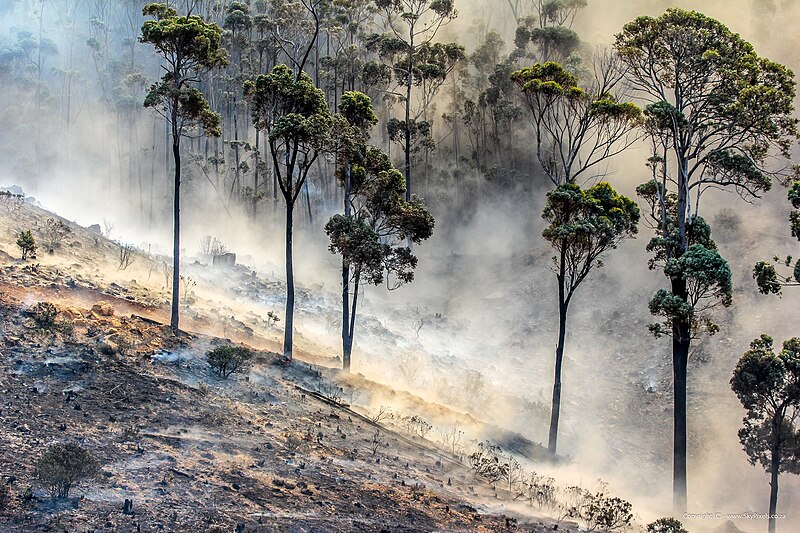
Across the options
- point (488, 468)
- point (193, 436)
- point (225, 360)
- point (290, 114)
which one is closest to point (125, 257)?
point (290, 114)

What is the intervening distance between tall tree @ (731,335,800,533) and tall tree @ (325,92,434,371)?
42.4ft

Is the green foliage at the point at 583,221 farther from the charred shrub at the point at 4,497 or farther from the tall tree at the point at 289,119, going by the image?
the charred shrub at the point at 4,497

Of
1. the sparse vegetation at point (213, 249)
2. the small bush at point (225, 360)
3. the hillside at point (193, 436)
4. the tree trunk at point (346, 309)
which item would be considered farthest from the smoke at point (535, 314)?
the small bush at point (225, 360)

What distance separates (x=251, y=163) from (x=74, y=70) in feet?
154

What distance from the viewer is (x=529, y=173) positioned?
62.6 m

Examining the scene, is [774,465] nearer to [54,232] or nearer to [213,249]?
[54,232]

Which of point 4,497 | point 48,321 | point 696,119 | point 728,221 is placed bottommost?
point 4,497

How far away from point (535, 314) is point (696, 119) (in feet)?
72.7

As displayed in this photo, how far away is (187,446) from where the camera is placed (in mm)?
15133

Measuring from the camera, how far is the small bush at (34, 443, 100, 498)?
11.7 metres

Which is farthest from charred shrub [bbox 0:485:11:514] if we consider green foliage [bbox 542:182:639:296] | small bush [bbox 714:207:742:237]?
small bush [bbox 714:207:742:237]

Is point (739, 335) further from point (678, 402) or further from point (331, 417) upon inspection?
point (331, 417)

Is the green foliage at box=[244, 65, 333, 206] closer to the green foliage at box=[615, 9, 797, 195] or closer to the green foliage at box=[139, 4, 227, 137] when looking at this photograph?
the green foliage at box=[139, 4, 227, 137]

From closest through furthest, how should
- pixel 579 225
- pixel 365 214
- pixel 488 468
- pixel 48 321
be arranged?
pixel 488 468, pixel 48 321, pixel 579 225, pixel 365 214
